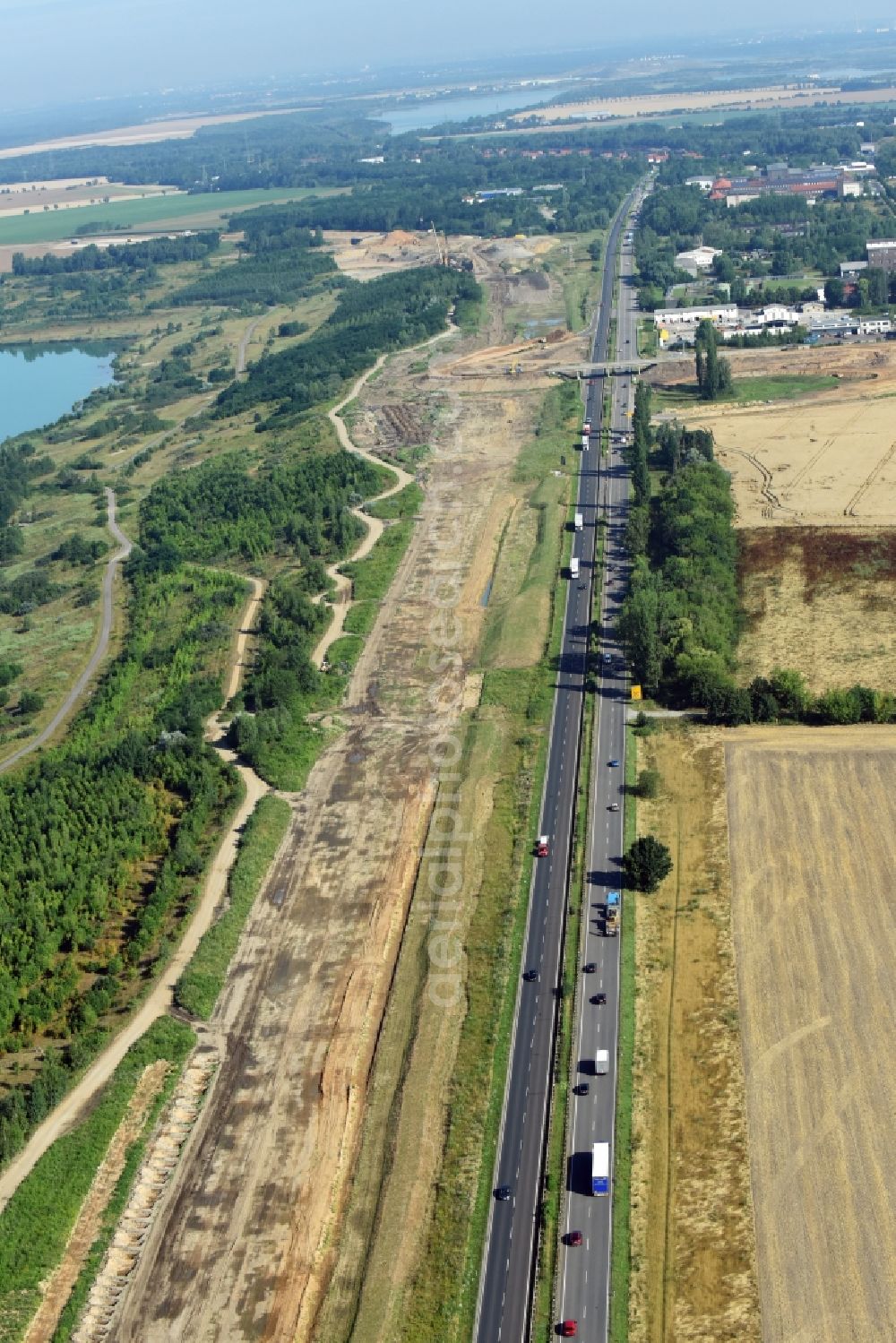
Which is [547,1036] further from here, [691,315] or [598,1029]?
[691,315]

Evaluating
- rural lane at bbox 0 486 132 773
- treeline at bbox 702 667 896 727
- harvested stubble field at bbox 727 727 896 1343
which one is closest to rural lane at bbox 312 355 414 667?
rural lane at bbox 0 486 132 773

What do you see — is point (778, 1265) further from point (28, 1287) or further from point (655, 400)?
point (655, 400)

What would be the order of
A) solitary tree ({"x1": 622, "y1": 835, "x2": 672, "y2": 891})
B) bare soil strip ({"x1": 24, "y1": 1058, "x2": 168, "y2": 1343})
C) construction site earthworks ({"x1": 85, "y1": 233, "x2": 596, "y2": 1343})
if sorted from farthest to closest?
1. solitary tree ({"x1": 622, "y1": 835, "x2": 672, "y2": 891})
2. construction site earthworks ({"x1": 85, "y1": 233, "x2": 596, "y2": 1343})
3. bare soil strip ({"x1": 24, "y1": 1058, "x2": 168, "y2": 1343})

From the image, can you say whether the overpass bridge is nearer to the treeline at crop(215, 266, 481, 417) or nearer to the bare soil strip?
the treeline at crop(215, 266, 481, 417)

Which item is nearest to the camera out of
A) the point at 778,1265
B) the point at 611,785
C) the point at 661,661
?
the point at 778,1265

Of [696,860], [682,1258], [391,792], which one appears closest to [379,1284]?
[682,1258]
